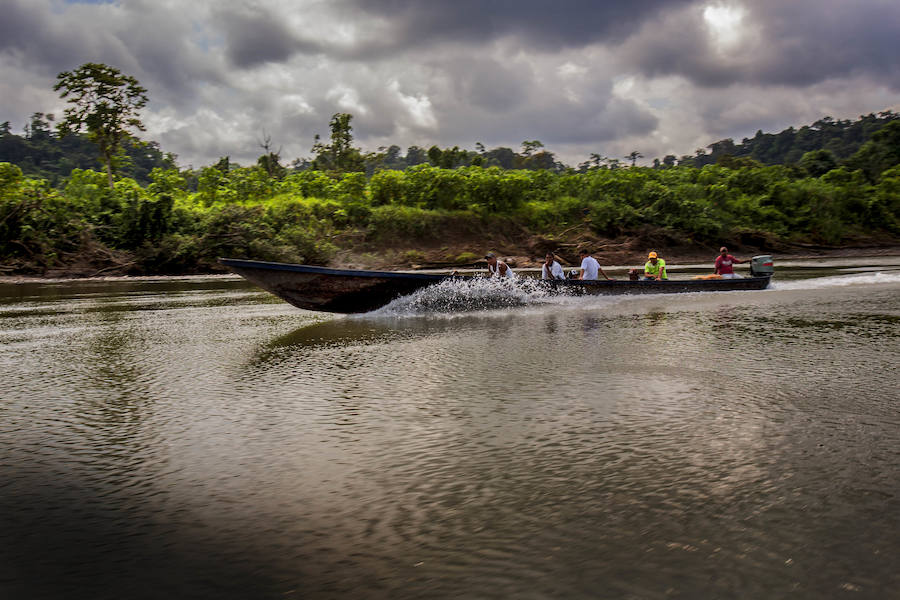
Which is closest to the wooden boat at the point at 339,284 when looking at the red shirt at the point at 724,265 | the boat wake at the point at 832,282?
the red shirt at the point at 724,265

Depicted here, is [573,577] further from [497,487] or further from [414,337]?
[414,337]

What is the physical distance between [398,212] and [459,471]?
35.0 m

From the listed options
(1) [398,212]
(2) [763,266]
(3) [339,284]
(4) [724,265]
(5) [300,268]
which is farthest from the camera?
(1) [398,212]

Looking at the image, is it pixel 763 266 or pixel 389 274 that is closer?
pixel 389 274

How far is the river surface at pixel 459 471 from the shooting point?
10.8ft

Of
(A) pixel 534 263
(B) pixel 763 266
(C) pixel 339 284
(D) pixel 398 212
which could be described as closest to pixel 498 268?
(C) pixel 339 284

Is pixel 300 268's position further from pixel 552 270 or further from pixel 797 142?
pixel 797 142

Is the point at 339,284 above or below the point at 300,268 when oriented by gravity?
below

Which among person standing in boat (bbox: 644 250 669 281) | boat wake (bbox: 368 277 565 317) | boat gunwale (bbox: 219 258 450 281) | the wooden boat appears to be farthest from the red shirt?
boat gunwale (bbox: 219 258 450 281)

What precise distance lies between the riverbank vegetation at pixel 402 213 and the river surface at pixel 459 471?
72.5ft

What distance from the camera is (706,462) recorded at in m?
4.69

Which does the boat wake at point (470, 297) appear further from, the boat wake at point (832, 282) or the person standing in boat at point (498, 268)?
the boat wake at point (832, 282)

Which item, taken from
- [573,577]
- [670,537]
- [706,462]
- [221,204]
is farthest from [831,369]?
[221,204]

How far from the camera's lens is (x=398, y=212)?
38906 millimetres
